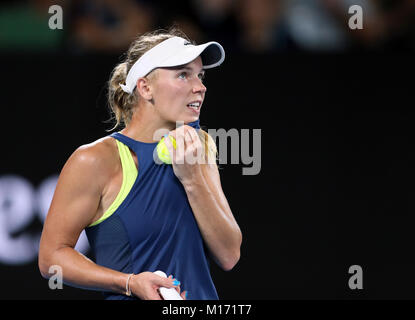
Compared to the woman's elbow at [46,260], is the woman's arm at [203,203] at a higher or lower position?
higher

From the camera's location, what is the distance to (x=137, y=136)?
265 centimetres

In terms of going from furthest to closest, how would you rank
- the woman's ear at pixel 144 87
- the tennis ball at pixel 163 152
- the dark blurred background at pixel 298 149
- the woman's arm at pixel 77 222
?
1. the dark blurred background at pixel 298 149
2. the woman's ear at pixel 144 87
3. the tennis ball at pixel 163 152
4. the woman's arm at pixel 77 222

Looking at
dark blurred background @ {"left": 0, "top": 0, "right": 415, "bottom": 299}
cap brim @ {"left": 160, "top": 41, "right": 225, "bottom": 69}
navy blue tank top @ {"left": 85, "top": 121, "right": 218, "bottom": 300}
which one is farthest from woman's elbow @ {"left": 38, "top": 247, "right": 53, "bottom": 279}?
dark blurred background @ {"left": 0, "top": 0, "right": 415, "bottom": 299}

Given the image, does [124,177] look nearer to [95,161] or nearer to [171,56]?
[95,161]

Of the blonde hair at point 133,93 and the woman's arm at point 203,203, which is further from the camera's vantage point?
the blonde hair at point 133,93

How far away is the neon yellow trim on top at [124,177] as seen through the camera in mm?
2488

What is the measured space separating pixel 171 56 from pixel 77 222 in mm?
717

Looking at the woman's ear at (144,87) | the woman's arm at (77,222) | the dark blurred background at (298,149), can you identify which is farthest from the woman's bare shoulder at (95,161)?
the dark blurred background at (298,149)

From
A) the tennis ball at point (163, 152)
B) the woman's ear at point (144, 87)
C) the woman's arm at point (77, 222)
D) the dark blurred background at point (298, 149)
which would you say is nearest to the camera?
the woman's arm at point (77, 222)

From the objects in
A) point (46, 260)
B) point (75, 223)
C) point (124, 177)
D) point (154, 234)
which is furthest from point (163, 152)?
point (46, 260)

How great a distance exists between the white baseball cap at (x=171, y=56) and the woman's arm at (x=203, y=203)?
0.91 ft

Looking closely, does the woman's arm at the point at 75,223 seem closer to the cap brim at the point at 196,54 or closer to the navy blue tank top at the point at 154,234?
→ the navy blue tank top at the point at 154,234

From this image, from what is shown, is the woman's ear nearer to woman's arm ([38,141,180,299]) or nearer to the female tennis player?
the female tennis player
